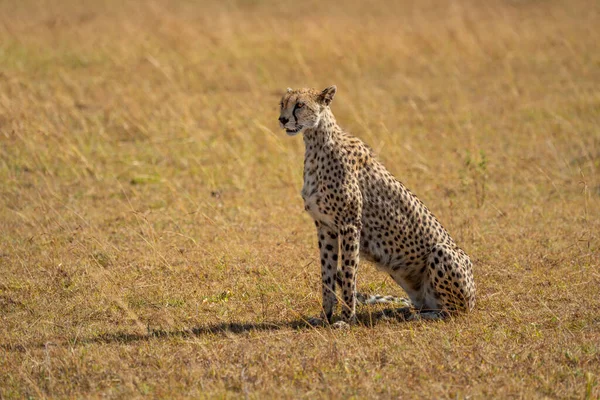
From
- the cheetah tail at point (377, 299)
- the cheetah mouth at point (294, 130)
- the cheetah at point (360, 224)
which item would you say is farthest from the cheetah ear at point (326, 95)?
the cheetah tail at point (377, 299)

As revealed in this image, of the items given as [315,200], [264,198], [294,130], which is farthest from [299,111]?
[264,198]

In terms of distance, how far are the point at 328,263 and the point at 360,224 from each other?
14.2 inches

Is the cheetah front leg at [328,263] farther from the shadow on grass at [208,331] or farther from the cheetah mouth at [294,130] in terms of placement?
the cheetah mouth at [294,130]

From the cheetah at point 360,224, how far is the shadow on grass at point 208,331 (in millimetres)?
148

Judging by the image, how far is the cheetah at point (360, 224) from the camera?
5.64m

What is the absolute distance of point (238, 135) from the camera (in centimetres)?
1067

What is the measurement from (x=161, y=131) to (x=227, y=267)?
4460mm

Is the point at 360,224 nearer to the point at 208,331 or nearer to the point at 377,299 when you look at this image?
the point at 377,299

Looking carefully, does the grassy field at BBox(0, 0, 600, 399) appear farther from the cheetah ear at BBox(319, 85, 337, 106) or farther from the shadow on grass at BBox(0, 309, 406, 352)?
the cheetah ear at BBox(319, 85, 337, 106)

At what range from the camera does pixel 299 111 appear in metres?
5.59

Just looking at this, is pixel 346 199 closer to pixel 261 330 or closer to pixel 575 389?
pixel 261 330

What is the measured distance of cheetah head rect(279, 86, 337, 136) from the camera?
18.3 feet

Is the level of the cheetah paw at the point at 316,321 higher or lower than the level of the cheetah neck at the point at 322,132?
lower


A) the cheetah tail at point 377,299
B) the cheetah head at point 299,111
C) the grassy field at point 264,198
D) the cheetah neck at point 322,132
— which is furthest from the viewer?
the cheetah tail at point 377,299
